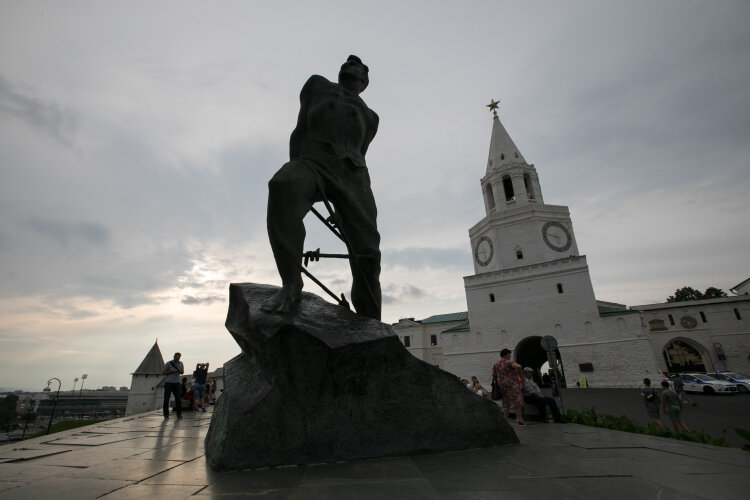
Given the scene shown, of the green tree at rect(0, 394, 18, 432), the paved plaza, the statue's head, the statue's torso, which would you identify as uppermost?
the statue's head

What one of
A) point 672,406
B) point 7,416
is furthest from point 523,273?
point 7,416

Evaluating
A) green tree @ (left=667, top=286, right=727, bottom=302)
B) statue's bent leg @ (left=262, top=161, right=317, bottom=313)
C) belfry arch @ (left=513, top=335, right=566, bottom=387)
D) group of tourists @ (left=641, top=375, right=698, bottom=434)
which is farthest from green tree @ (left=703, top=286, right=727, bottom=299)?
statue's bent leg @ (left=262, top=161, right=317, bottom=313)

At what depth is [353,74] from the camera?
408 centimetres

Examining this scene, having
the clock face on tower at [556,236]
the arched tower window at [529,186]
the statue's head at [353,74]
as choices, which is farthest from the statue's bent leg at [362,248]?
the arched tower window at [529,186]

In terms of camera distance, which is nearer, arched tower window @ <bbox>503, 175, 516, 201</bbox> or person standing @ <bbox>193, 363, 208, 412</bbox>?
person standing @ <bbox>193, 363, 208, 412</bbox>

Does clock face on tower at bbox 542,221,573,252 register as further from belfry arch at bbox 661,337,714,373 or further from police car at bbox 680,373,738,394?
belfry arch at bbox 661,337,714,373

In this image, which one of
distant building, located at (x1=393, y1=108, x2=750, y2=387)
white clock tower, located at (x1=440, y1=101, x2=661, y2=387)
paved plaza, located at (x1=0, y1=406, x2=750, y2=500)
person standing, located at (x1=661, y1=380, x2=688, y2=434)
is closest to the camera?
paved plaza, located at (x1=0, y1=406, x2=750, y2=500)

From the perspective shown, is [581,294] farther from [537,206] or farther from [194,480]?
[194,480]

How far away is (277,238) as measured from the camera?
3.07m

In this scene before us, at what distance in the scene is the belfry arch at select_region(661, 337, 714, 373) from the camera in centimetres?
3250

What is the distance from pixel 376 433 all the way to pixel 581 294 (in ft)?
89.4

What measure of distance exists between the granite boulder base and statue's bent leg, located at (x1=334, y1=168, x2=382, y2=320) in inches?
22.9

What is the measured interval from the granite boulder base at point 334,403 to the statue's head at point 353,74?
2.58 m

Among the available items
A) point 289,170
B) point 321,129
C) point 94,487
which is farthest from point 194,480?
point 321,129
